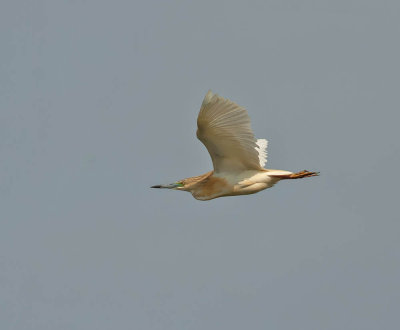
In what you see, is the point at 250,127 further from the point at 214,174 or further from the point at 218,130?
the point at 214,174

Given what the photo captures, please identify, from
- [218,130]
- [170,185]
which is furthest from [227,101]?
[170,185]

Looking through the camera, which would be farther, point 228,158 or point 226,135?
point 228,158

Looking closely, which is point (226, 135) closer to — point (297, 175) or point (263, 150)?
point (297, 175)

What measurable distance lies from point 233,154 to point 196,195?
1823 millimetres

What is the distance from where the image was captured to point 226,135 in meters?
19.8

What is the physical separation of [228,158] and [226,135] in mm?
1010

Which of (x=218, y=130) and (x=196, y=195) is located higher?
(x=218, y=130)

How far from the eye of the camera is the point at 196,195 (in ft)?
71.6

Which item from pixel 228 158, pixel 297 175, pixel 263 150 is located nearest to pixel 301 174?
pixel 297 175

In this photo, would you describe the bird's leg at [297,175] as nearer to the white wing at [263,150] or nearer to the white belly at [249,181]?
the white belly at [249,181]

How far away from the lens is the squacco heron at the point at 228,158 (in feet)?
63.0

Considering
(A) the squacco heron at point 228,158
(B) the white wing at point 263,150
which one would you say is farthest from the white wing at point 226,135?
(B) the white wing at point 263,150

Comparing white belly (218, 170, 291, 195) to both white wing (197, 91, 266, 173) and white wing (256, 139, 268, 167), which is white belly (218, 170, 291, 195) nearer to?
white wing (197, 91, 266, 173)

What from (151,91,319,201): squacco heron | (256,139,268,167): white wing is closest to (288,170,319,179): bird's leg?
(151,91,319,201): squacco heron
